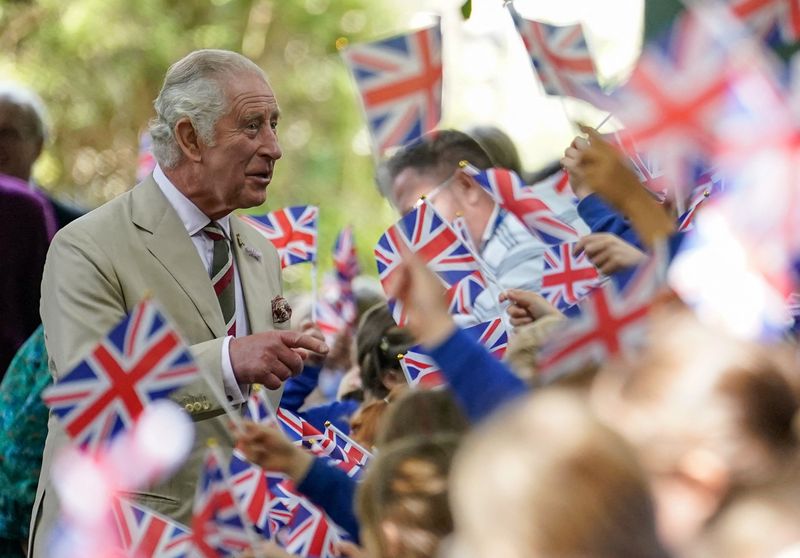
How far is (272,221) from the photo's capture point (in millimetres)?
6801

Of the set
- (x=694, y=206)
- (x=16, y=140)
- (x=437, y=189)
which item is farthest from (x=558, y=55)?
(x=16, y=140)

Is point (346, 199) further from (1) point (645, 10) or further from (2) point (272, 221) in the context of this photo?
(1) point (645, 10)

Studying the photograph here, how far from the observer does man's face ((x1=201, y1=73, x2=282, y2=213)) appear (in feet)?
14.5

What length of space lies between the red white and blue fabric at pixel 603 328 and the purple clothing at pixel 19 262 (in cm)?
231

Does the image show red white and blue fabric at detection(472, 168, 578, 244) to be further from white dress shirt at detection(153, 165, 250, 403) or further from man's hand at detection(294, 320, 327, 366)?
white dress shirt at detection(153, 165, 250, 403)

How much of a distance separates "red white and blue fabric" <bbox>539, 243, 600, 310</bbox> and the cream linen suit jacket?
3.66 ft

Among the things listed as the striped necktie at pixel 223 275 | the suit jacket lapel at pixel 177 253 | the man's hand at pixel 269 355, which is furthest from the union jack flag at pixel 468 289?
the man's hand at pixel 269 355

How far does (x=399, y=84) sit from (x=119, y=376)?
1318mm

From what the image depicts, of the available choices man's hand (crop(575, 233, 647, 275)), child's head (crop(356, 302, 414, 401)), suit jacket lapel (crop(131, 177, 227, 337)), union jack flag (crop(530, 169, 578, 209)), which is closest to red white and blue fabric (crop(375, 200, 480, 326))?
child's head (crop(356, 302, 414, 401))

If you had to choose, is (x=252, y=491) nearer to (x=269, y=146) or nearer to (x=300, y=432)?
(x=300, y=432)

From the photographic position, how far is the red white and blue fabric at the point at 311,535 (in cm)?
403

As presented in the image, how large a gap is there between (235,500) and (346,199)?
42.9 ft

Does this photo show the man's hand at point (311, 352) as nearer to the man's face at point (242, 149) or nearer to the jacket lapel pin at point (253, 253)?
the jacket lapel pin at point (253, 253)

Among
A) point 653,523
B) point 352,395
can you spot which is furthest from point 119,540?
point 352,395
